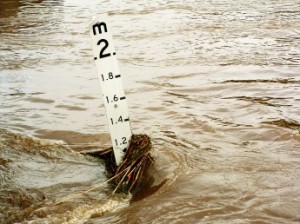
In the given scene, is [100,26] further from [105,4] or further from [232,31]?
[105,4]

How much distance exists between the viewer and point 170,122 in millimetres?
4566

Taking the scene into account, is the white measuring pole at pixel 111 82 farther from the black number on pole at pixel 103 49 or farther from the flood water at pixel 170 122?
the flood water at pixel 170 122

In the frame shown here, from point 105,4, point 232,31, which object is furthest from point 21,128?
point 105,4

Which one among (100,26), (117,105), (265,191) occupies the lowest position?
(265,191)

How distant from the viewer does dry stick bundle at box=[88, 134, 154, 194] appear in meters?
3.08

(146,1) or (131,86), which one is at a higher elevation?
(146,1)

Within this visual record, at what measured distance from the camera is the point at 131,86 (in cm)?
596

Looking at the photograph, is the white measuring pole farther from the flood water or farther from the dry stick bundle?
the flood water

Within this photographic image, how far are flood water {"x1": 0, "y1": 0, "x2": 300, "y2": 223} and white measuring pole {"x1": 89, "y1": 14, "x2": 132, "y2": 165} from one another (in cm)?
37

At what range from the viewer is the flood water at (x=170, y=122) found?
2854mm

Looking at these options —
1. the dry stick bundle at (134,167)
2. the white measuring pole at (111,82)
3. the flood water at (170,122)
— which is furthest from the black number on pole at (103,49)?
the flood water at (170,122)

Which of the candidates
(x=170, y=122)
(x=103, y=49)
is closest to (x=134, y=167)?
(x=103, y=49)

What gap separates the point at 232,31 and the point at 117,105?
683cm

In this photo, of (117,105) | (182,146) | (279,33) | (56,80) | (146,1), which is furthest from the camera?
(146,1)
